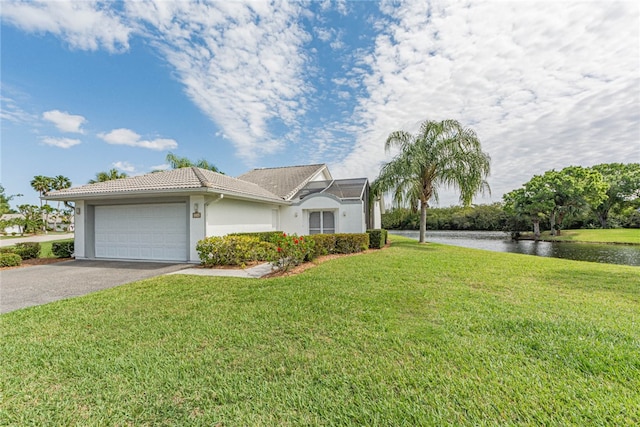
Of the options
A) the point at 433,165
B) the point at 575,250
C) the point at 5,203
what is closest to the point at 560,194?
the point at 575,250

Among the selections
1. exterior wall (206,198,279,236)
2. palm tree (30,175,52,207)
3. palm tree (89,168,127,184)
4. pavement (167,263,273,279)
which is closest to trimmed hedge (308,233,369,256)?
pavement (167,263,273,279)

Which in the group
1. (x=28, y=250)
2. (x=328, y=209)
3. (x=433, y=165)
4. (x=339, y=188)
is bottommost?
(x=28, y=250)

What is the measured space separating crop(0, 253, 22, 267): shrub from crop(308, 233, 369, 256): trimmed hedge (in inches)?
460

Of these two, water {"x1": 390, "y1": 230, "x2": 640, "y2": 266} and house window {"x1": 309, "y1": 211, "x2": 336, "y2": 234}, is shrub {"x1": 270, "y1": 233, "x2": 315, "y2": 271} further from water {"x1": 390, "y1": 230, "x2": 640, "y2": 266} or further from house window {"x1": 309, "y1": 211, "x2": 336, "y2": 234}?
water {"x1": 390, "y1": 230, "x2": 640, "y2": 266}

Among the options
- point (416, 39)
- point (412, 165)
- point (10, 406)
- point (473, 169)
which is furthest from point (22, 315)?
point (473, 169)

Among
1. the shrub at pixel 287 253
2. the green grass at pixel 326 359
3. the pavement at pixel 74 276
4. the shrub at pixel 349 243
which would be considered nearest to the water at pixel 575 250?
the shrub at pixel 349 243

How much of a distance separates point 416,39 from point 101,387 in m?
12.6

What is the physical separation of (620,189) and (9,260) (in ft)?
184

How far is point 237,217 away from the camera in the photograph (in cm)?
1258

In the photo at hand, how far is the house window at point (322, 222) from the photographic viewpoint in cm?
1591

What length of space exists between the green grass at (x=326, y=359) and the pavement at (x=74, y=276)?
3.88ft

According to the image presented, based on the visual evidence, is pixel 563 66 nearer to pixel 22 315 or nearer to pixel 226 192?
pixel 226 192

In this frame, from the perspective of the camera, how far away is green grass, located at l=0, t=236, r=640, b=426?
7.69 ft

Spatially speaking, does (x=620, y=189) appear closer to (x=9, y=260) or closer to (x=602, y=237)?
(x=602, y=237)
